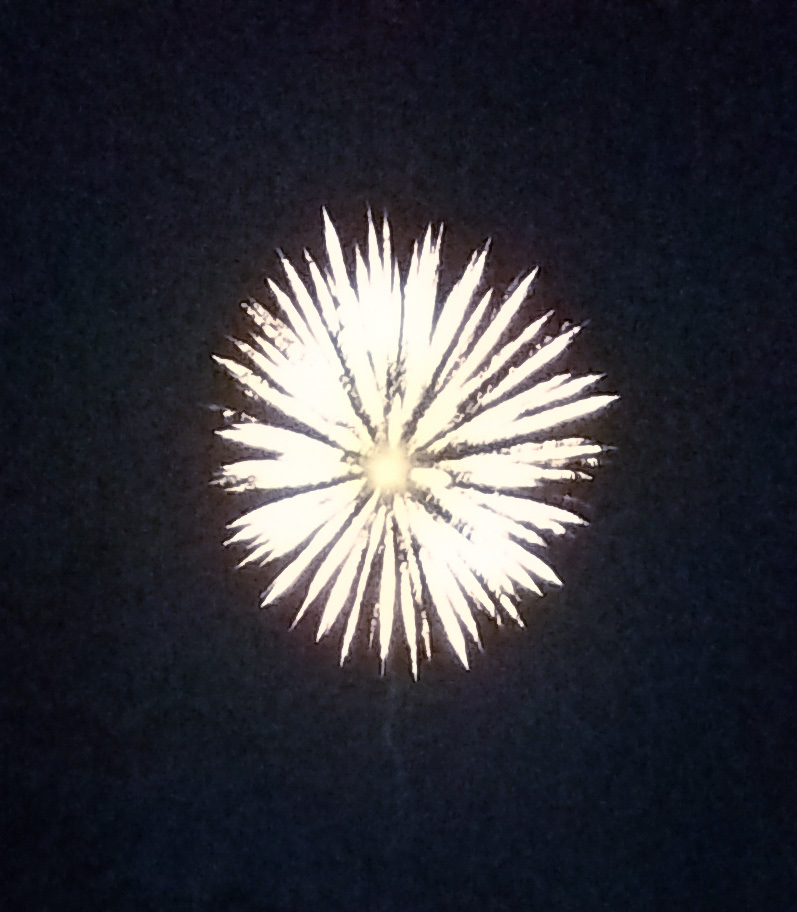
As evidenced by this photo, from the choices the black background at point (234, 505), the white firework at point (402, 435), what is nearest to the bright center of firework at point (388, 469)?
the white firework at point (402, 435)

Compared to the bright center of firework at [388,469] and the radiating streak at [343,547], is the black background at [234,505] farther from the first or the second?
the bright center of firework at [388,469]

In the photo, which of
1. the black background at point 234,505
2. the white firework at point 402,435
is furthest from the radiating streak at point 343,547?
the black background at point 234,505

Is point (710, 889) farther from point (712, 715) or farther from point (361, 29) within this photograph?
point (361, 29)

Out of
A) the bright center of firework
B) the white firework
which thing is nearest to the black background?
the white firework

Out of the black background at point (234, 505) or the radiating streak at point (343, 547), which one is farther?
the black background at point (234, 505)

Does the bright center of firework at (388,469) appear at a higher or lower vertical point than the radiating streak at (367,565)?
higher

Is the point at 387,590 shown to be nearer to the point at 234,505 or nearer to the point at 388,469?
the point at 388,469

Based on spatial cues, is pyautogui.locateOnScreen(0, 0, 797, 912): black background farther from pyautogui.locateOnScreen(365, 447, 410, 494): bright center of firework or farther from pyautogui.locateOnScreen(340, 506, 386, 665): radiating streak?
pyautogui.locateOnScreen(365, 447, 410, 494): bright center of firework
